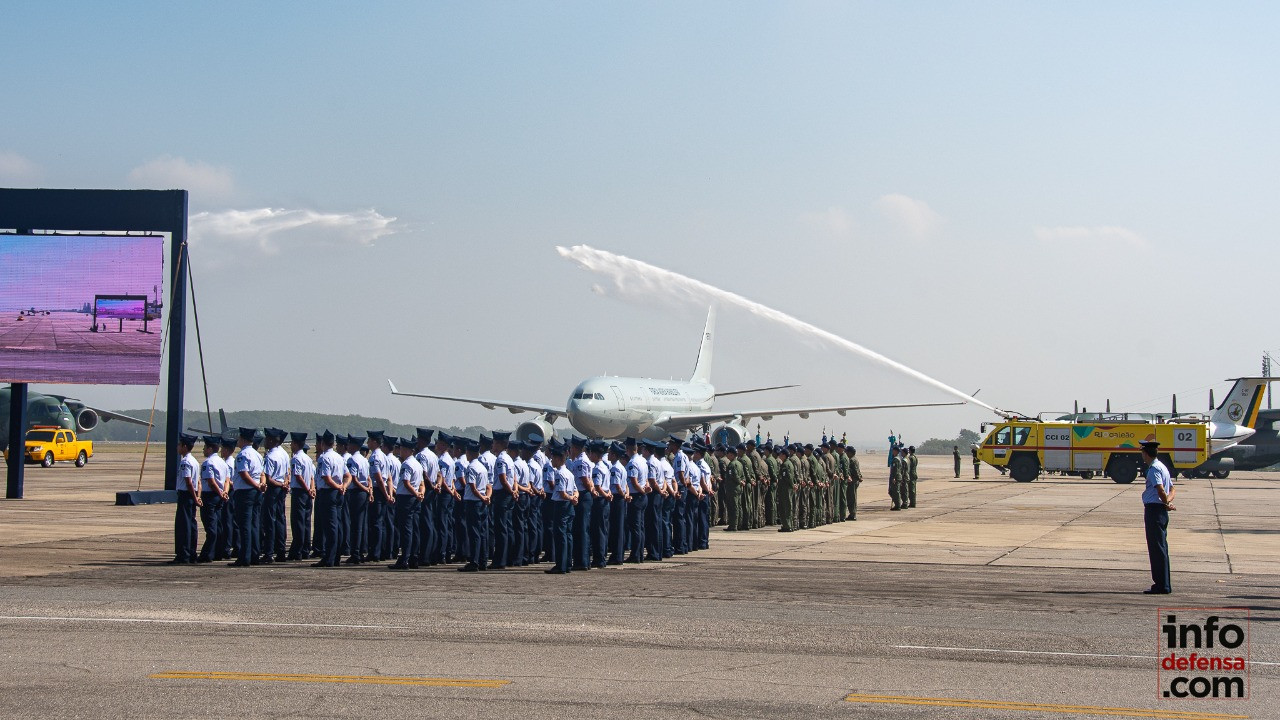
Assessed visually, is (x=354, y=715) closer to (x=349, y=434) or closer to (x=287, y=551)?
(x=349, y=434)

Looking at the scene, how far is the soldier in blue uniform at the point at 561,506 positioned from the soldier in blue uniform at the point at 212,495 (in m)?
4.58

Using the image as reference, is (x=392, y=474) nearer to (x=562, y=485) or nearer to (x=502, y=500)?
(x=502, y=500)

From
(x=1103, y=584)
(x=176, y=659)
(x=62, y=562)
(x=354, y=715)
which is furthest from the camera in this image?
(x=62, y=562)

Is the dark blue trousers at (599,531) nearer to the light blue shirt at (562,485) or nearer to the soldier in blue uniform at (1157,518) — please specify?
the light blue shirt at (562,485)

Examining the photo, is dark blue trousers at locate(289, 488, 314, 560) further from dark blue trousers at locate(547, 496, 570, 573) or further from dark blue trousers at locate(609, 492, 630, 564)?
dark blue trousers at locate(609, 492, 630, 564)

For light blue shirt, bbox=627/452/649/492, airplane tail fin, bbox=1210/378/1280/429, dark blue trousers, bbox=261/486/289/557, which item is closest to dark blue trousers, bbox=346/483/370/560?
dark blue trousers, bbox=261/486/289/557

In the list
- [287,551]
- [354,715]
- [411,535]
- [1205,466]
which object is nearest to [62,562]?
[287,551]

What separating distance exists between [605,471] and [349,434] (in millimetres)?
3691

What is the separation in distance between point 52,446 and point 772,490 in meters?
38.7

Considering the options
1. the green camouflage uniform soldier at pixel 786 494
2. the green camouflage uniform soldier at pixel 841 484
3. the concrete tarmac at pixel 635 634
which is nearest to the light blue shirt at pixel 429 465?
the concrete tarmac at pixel 635 634

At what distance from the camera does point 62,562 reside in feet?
55.0

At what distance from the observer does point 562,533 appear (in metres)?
16.4

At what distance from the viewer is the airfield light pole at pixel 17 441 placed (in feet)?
102

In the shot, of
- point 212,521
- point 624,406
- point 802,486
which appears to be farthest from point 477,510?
point 624,406
